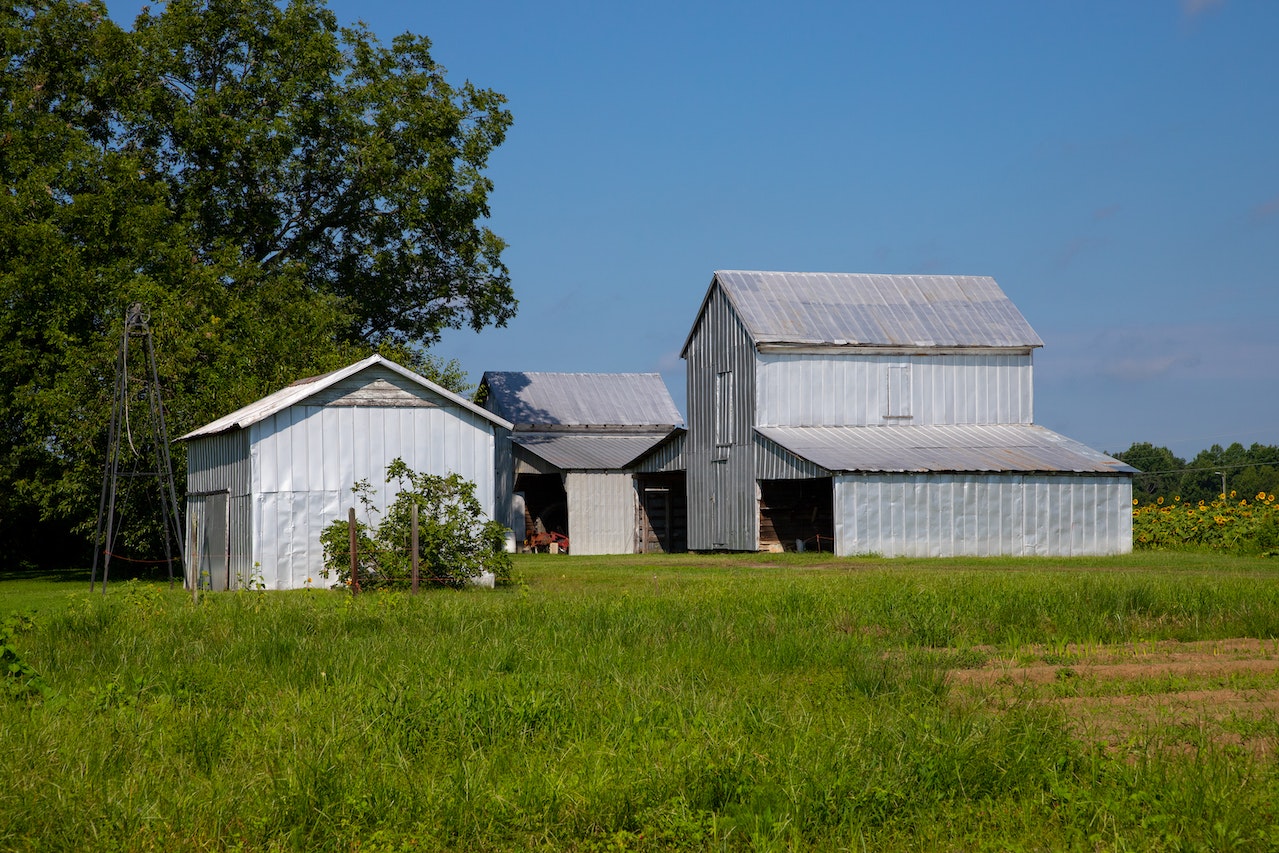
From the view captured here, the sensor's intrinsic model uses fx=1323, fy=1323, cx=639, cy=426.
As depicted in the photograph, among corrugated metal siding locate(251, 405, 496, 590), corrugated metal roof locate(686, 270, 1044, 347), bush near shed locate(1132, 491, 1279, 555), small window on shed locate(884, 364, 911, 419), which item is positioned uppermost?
corrugated metal roof locate(686, 270, 1044, 347)

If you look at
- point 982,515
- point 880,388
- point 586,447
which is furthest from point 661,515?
point 982,515

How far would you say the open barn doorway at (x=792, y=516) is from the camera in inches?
1468

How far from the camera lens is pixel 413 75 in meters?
42.1

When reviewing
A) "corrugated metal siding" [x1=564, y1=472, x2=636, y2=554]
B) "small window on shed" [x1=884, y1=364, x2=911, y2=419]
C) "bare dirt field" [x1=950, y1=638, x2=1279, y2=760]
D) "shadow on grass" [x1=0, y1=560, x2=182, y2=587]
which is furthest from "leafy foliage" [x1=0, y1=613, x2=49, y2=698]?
"corrugated metal siding" [x1=564, y1=472, x2=636, y2=554]

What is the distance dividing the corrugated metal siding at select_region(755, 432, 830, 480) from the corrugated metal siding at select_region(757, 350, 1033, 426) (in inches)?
46.6

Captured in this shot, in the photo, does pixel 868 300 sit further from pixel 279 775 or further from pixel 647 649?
A: pixel 279 775

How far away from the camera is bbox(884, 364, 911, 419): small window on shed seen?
3875 cm

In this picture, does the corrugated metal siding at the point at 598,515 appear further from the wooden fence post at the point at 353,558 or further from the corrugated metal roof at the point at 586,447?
the wooden fence post at the point at 353,558

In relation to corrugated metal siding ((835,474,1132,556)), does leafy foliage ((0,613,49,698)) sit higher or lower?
lower

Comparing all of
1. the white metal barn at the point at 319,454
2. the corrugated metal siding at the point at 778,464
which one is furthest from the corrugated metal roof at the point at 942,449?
the white metal barn at the point at 319,454

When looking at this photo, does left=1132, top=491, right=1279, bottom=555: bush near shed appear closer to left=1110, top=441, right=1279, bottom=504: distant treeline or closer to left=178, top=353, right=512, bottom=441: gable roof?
left=178, top=353, right=512, bottom=441: gable roof

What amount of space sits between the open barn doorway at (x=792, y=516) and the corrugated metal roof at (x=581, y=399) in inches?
A: 542

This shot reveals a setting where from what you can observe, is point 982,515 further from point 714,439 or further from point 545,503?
point 545,503

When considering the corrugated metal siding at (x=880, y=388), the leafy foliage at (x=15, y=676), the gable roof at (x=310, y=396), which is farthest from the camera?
the corrugated metal siding at (x=880, y=388)
